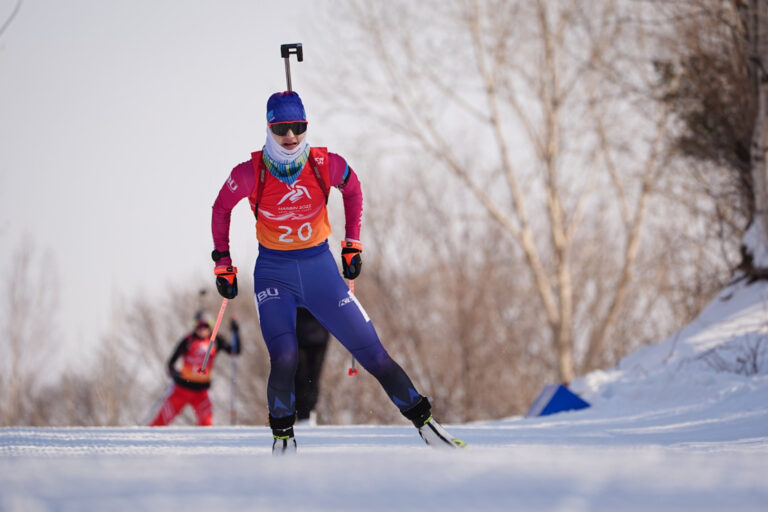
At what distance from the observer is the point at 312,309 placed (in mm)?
4051

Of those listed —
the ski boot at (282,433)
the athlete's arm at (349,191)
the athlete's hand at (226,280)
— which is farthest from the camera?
the athlete's arm at (349,191)

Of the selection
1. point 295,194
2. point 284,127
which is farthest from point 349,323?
point 284,127

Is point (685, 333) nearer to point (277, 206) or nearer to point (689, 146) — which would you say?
point (689, 146)

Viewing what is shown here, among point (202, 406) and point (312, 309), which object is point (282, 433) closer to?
point (312, 309)

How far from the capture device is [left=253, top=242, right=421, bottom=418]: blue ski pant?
150 inches

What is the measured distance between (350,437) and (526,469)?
10.0 ft

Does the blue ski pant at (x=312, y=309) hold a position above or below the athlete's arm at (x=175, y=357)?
above

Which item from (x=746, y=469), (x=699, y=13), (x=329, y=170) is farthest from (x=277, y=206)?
(x=699, y=13)

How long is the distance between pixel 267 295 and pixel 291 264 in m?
0.20

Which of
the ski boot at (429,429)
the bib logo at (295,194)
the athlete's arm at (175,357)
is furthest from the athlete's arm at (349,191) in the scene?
the athlete's arm at (175,357)

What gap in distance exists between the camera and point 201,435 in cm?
516

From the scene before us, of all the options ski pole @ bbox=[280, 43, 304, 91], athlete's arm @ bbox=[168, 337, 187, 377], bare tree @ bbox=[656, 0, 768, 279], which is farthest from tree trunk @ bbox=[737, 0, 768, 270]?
athlete's arm @ bbox=[168, 337, 187, 377]

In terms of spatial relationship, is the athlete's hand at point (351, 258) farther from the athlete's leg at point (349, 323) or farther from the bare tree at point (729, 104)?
the bare tree at point (729, 104)

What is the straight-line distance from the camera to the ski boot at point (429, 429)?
3741 mm
